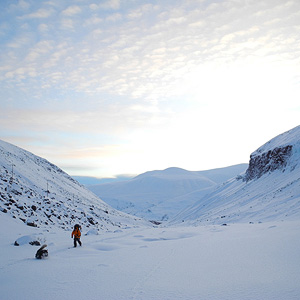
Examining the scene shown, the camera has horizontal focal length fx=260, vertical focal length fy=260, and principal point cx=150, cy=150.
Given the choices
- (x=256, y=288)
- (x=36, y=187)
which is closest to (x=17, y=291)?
(x=256, y=288)

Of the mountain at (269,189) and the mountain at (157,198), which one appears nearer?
the mountain at (269,189)

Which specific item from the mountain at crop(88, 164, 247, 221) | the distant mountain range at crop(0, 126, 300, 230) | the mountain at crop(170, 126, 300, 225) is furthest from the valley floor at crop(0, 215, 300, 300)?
the mountain at crop(88, 164, 247, 221)

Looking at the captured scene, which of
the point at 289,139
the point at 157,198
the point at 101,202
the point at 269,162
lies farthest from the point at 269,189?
the point at 157,198

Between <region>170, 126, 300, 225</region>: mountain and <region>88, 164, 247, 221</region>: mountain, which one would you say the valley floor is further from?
<region>88, 164, 247, 221</region>: mountain

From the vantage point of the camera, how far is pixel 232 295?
18.6 ft

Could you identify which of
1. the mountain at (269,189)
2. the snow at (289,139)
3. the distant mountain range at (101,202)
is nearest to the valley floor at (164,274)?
the distant mountain range at (101,202)

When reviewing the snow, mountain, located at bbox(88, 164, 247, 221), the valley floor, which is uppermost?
the snow

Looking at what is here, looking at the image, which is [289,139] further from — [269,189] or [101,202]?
[101,202]

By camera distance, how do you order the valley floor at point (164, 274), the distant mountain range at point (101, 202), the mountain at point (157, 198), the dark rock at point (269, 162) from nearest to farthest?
the valley floor at point (164, 274) < the distant mountain range at point (101, 202) < the dark rock at point (269, 162) < the mountain at point (157, 198)

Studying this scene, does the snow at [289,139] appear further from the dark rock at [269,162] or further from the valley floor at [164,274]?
the valley floor at [164,274]

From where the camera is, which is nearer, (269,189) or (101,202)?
(269,189)

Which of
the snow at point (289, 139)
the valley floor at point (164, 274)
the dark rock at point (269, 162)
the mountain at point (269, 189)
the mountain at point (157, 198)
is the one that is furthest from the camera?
the mountain at point (157, 198)

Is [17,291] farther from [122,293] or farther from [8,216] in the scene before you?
[8,216]

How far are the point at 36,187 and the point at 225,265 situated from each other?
3168cm
